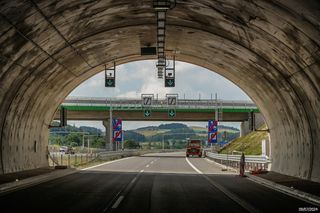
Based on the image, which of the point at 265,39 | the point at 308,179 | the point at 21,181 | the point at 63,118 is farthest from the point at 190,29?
the point at 63,118

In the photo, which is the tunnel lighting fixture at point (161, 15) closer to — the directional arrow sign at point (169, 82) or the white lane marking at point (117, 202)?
the directional arrow sign at point (169, 82)

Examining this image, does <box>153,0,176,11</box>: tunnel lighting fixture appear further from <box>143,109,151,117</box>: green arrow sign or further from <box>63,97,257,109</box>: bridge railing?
<box>63,97,257,109</box>: bridge railing

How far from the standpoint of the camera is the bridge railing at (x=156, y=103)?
70438 millimetres

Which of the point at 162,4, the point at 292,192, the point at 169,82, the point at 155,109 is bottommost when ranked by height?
the point at 292,192

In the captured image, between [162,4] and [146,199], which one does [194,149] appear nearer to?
[162,4]

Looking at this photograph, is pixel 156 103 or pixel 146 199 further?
pixel 156 103

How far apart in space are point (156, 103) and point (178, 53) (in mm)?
42237

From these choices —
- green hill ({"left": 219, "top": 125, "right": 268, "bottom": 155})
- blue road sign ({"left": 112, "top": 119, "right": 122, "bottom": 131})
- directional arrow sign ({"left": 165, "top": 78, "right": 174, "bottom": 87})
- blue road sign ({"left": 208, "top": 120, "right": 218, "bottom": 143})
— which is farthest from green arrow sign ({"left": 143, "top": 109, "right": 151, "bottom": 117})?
directional arrow sign ({"left": 165, "top": 78, "right": 174, "bottom": 87})

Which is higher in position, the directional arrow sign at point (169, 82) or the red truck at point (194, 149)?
the directional arrow sign at point (169, 82)

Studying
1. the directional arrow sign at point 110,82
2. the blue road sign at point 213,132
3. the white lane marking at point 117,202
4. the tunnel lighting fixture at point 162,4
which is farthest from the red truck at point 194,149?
the white lane marking at point 117,202

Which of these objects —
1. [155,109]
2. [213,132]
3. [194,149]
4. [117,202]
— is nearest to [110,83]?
[117,202]

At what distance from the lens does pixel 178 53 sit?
1134 inches

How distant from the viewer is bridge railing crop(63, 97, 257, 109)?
70438 millimetres

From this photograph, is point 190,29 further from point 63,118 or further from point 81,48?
point 63,118
